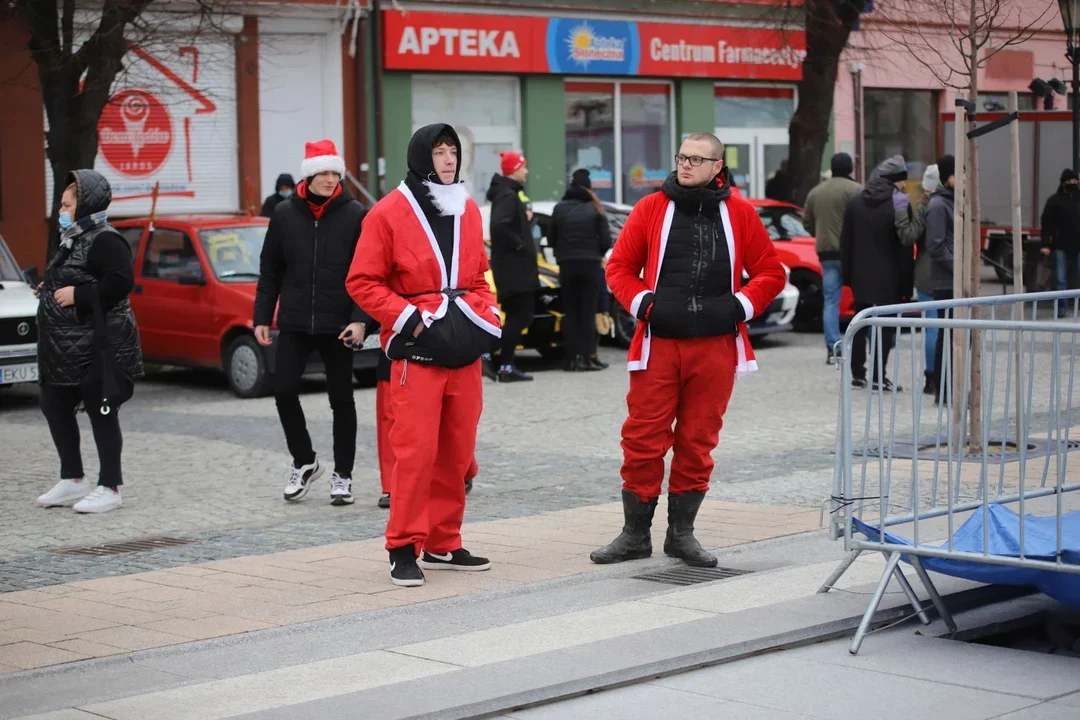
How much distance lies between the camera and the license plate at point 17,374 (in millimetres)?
13805

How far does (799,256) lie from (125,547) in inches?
493

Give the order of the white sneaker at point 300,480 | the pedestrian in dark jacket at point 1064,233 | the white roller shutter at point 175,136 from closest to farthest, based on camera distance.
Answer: the white sneaker at point 300,480
the pedestrian in dark jacket at point 1064,233
the white roller shutter at point 175,136

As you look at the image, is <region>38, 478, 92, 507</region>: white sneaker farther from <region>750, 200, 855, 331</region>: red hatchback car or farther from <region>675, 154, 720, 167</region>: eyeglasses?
<region>750, 200, 855, 331</region>: red hatchback car

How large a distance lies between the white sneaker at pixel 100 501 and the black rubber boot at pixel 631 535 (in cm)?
318

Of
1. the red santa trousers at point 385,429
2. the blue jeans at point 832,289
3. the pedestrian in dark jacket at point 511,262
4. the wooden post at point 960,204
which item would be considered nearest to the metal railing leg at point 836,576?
the red santa trousers at point 385,429

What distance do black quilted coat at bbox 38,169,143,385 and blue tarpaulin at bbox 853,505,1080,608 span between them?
188 inches

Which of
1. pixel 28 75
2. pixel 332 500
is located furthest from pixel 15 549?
pixel 28 75

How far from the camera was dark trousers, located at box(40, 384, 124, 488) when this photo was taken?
9227mm

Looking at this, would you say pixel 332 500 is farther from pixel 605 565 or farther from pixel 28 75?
pixel 28 75

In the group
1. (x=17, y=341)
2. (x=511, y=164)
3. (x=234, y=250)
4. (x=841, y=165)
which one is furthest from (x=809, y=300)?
(x=17, y=341)

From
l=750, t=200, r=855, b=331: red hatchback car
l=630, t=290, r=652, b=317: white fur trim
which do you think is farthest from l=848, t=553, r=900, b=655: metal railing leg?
l=750, t=200, r=855, b=331: red hatchback car

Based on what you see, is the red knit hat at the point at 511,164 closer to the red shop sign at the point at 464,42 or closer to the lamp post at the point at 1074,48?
the lamp post at the point at 1074,48

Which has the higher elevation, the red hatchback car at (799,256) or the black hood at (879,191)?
the black hood at (879,191)

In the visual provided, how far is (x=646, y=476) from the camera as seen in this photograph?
721cm
